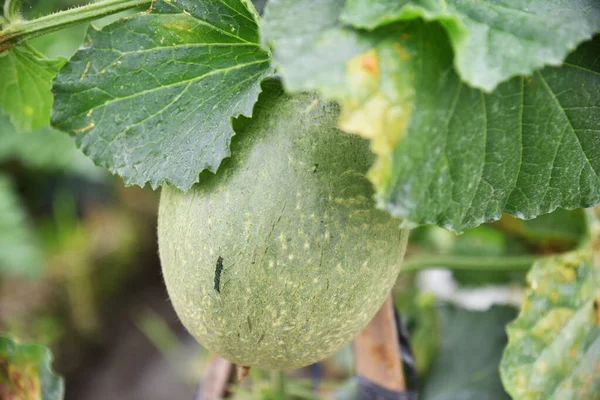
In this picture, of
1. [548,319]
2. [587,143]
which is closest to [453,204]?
[587,143]

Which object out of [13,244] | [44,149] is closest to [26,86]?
[13,244]

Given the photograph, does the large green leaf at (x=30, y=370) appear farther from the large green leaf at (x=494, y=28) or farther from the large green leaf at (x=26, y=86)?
the large green leaf at (x=494, y=28)

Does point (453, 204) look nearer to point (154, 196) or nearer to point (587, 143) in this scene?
point (587, 143)

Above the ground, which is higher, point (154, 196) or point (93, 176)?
point (93, 176)

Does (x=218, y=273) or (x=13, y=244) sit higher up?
(x=218, y=273)

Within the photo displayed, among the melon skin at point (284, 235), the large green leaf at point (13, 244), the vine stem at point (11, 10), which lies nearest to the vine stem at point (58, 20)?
the vine stem at point (11, 10)

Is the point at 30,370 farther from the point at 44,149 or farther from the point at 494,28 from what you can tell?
the point at 44,149

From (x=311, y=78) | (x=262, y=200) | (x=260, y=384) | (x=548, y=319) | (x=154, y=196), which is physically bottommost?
(x=154, y=196)

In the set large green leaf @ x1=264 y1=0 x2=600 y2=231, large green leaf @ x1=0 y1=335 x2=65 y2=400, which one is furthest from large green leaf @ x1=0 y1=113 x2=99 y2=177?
large green leaf @ x1=264 y1=0 x2=600 y2=231
